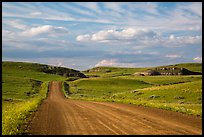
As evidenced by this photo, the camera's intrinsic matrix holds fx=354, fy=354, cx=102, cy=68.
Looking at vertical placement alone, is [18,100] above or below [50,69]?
below

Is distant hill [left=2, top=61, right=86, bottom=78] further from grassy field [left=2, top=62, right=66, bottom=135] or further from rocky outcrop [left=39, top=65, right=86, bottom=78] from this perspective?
grassy field [left=2, top=62, right=66, bottom=135]

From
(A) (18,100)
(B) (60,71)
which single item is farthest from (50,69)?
(A) (18,100)

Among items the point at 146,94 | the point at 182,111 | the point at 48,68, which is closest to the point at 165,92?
the point at 146,94

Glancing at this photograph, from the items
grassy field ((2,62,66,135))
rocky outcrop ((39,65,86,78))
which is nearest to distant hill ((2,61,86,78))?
rocky outcrop ((39,65,86,78))

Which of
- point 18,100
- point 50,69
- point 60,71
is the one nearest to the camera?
point 18,100

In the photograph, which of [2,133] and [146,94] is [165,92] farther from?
[2,133]

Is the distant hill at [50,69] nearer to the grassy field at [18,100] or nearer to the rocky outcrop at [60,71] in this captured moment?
the rocky outcrop at [60,71]

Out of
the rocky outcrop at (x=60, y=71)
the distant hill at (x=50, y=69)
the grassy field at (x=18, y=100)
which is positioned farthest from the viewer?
the rocky outcrop at (x=60, y=71)

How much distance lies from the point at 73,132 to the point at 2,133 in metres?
3.03

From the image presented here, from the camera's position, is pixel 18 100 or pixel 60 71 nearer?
pixel 18 100

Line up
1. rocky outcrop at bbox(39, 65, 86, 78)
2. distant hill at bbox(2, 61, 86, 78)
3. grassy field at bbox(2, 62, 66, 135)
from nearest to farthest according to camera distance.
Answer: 1. grassy field at bbox(2, 62, 66, 135)
2. distant hill at bbox(2, 61, 86, 78)
3. rocky outcrop at bbox(39, 65, 86, 78)

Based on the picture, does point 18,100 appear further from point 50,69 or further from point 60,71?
point 50,69

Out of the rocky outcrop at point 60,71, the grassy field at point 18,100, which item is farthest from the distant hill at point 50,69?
the grassy field at point 18,100

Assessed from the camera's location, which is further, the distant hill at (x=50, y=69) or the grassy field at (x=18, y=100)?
the distant hill at (x=50, y=69)
